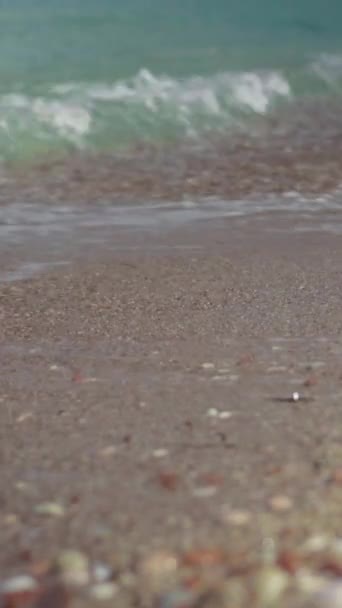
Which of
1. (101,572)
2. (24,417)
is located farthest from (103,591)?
(24,417)

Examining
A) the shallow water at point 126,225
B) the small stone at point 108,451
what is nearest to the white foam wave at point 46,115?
the shallow water at point 126,225

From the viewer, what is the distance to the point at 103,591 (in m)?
1.65

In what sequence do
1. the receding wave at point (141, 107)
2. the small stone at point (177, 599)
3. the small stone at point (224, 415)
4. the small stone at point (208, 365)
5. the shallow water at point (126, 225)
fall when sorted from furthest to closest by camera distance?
the receding wave at point (141, 107), the shallow water at point (126, 225), the small stone at point (208, 365), the small stone at point (224, 415), the small stone at point (177, 599)

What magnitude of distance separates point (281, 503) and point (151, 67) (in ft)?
30.8

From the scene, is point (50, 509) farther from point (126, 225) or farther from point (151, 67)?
point (151, 67)

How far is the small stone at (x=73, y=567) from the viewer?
1.68 metres

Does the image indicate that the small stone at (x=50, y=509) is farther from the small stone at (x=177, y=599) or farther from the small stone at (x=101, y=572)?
the small stone at (x=177, y=599)

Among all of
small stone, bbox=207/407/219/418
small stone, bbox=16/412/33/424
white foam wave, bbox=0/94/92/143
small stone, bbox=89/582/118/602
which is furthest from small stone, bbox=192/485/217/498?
white foam wave, bbox=0/94/92/143

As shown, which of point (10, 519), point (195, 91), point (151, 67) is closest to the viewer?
point (10, 519)

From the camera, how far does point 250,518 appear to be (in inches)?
72.6

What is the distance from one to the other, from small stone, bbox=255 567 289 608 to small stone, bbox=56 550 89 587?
208 millimetres

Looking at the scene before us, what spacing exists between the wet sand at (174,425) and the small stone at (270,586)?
0.03ft

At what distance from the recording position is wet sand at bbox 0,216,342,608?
1.75 m

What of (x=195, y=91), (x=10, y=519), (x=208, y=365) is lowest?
(x=195, y=91)
